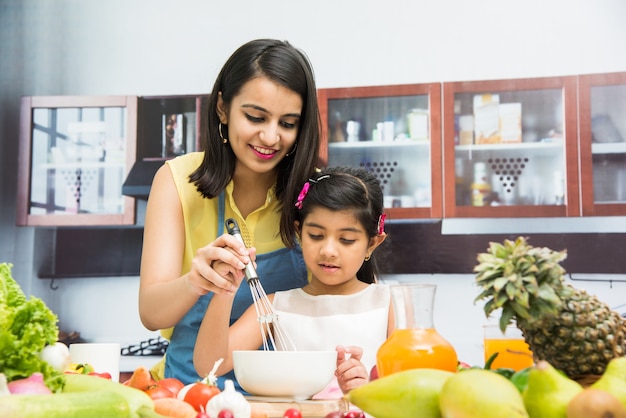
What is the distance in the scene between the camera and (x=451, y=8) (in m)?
3.45

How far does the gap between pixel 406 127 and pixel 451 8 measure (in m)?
0.62

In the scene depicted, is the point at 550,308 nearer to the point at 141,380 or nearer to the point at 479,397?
the point at 479,397

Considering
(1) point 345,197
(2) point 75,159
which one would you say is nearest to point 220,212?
(1) point 345,197

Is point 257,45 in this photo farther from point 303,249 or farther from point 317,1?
point 317,1

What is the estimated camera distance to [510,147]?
3348mm

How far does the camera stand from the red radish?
68 cm

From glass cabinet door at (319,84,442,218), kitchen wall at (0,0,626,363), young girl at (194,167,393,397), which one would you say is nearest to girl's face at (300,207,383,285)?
young girl at (194,167,393,397)

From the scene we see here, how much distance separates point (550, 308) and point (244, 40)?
10.2 feet

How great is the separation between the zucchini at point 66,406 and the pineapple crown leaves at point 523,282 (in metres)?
0.37

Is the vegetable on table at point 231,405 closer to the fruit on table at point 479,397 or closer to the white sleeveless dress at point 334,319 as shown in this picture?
the fruit on table at point 479,397

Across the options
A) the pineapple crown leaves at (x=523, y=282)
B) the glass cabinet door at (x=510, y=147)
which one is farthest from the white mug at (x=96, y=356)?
the glass cabinet door at (x=510, y=147)

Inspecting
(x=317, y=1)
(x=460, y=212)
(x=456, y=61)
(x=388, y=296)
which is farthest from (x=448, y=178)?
(x=388, y=296)

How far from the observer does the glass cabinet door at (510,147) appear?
3293 millimetres

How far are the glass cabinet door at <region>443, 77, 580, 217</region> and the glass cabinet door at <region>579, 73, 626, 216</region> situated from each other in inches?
2.1
